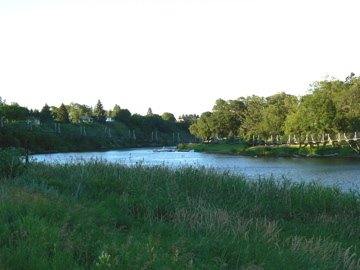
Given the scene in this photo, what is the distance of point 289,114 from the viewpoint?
116 m

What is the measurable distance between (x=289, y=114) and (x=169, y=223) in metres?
110

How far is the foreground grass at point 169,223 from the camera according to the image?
19.0ft

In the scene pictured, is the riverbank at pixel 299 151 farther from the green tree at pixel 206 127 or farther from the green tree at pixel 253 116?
the green tree at pixel 206 127

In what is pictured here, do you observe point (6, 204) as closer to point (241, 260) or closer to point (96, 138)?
point (241, 260)

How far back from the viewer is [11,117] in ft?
491

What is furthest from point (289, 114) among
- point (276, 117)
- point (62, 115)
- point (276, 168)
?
point (62, 115)

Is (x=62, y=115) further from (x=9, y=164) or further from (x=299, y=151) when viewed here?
(x=9, y=164)

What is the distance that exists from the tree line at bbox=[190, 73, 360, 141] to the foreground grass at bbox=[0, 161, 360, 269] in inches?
3177

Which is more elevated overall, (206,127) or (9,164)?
(206,127)

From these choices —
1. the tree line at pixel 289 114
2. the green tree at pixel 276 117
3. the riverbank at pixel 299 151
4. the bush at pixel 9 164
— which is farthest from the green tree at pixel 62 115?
the bush at pixel 9 164

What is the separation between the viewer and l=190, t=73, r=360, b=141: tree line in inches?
3639

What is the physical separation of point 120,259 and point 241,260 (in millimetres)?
1883

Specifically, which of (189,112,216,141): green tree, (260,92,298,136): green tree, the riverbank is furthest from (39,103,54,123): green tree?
(260,92,298,136): green tree

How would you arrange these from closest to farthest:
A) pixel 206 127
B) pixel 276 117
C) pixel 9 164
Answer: pixel 9 164
pixel 276 117
pixel 206 127
